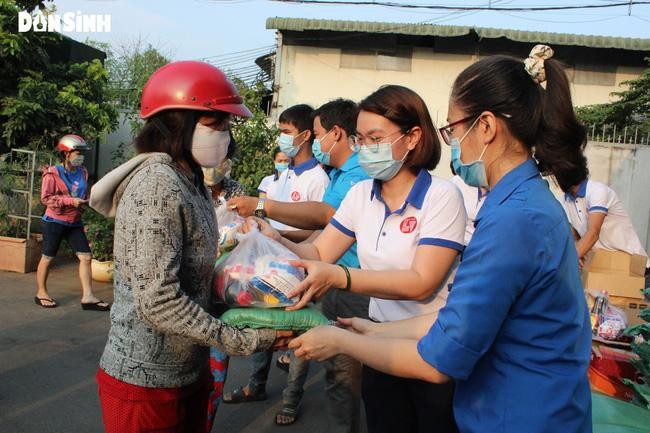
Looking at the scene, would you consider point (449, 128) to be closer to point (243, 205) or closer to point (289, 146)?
point (243, 205)

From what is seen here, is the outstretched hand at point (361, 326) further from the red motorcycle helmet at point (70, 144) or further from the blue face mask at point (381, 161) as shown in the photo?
the red motorcycle helmet at point (70, 144)

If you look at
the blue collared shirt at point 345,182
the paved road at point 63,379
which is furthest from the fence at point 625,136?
the blue collared shirt at point 345,182

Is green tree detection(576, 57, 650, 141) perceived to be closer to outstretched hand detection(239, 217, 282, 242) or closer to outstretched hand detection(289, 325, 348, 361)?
outstretched hand detection(239, 217, 282, 242)

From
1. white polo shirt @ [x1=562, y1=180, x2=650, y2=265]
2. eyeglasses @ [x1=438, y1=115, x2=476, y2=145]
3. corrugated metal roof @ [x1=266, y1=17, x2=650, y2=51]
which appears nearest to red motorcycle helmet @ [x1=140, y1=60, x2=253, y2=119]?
eyeglasses @ [x1=438, y1=115, x2=476, y2=145]

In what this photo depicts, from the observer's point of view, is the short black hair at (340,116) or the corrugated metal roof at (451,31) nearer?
the short black hair at (340,116)

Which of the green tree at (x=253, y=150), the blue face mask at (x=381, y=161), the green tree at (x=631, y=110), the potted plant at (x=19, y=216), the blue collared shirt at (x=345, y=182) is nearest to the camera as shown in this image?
the blue face mask at (x=381, y=161)

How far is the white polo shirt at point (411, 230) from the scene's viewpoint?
2.36m

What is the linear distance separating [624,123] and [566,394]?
12.9 metres

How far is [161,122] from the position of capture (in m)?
1.96

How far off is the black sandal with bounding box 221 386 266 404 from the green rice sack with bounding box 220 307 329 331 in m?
2.74

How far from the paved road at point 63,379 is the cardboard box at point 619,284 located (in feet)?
8.70

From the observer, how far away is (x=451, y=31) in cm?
1441

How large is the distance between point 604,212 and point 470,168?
167 inches

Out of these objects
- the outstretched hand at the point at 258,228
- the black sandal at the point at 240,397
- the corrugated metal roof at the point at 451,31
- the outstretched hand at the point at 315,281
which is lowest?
the black sandal at the point at 240,397
